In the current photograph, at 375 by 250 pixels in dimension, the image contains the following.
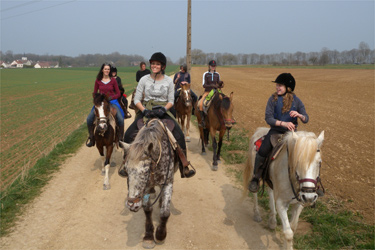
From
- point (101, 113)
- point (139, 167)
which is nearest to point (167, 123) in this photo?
point (139, 167)

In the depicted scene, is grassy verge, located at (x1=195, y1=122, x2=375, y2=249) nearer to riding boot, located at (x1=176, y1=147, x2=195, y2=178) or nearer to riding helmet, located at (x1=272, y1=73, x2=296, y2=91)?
riding boot, located at (x1=176, y1=147, x2=195, y2=178)

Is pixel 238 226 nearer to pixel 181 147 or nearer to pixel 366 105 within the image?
pixel 181 147

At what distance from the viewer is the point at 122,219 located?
535cm

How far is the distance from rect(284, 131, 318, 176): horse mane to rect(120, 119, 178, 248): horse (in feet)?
6.29

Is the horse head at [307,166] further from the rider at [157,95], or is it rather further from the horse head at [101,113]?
the horse head at [101,113]

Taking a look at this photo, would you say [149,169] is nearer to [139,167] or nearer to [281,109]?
[139,167]

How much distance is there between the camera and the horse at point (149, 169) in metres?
3.57

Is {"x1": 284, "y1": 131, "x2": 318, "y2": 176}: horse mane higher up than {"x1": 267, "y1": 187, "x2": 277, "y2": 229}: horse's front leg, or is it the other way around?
{"x1": 284, "y1": 131, "x2": 318, "y2": 176}: horse mane

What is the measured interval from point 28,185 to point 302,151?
22.0 ft

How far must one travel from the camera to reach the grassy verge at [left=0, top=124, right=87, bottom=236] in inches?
214

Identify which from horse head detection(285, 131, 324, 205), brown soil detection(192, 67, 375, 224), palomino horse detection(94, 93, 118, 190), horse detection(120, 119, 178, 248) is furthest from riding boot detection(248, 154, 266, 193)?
palomino horse detection(94, 93, 118, 190)

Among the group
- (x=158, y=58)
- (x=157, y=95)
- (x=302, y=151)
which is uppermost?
(x=158, y=58)

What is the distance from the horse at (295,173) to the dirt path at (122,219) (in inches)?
42.7

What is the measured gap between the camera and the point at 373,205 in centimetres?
617
